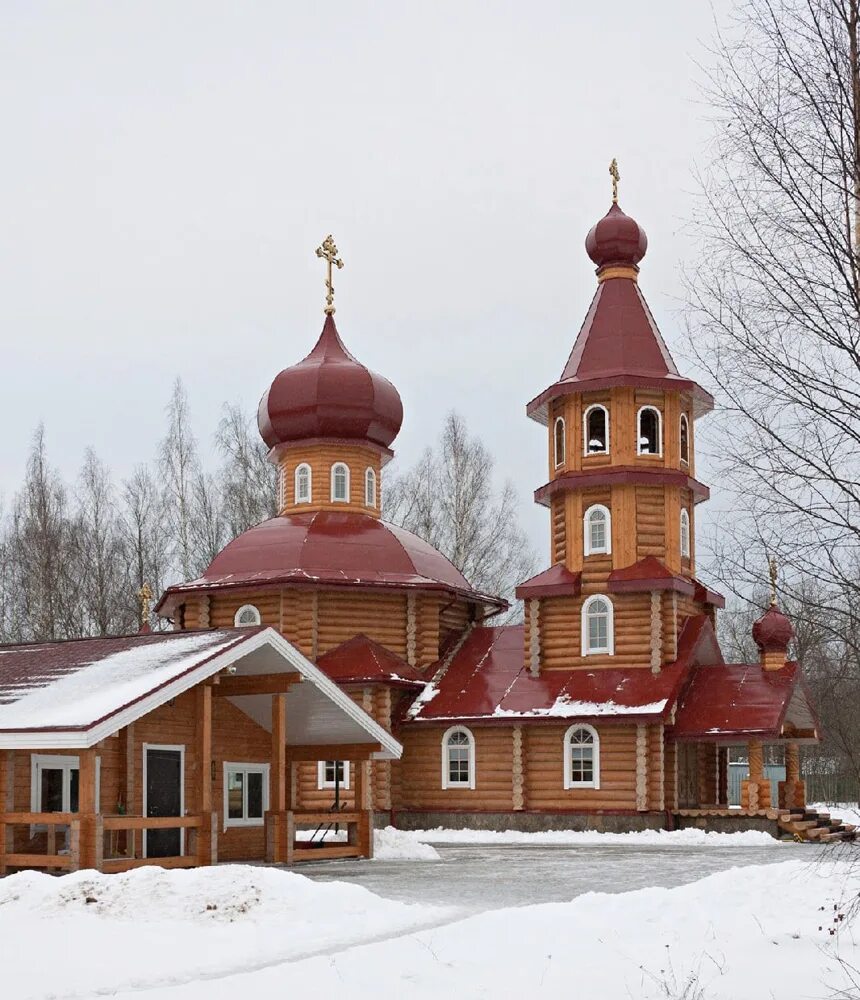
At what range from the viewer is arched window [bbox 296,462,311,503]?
116 ft

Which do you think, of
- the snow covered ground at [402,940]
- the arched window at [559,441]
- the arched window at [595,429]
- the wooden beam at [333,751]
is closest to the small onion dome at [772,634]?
the arched window at [595,429]

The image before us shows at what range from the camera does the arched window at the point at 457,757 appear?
30.6 m

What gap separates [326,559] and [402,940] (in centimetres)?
2146

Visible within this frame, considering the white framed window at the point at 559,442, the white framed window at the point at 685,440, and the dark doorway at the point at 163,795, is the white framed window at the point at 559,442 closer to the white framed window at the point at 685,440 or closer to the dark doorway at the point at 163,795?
the white framed window at the point at 685,440

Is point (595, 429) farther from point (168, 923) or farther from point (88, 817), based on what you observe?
point (168, 923)

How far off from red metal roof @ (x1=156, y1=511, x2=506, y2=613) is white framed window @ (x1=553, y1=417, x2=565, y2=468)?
373 cm

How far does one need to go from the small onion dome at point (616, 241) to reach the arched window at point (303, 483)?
8516mm

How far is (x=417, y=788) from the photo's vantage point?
31.0 m

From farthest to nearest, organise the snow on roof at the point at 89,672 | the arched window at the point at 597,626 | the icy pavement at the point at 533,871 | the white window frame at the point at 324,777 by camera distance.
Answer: the white window frame at the point at 324,777, the arched window at the point at 597,626, the snow on roof at the point at 89,672, the icy pavement at the point at 533,871

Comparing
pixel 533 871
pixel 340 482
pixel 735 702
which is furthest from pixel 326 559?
pixel 533 871

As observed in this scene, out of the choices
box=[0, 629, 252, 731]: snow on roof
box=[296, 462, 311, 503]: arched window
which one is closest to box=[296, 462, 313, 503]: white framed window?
box=[296, 462, 311, 503]: arched window

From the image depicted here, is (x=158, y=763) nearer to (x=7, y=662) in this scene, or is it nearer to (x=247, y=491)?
(x=7, y=662)

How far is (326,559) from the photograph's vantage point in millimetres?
32562

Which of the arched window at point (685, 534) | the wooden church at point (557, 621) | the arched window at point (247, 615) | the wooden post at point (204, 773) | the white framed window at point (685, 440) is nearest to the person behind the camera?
the wooden post at point (204, 773)
